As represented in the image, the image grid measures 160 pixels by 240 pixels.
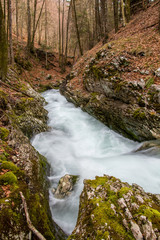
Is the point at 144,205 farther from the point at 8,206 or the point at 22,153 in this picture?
the point at 22,153

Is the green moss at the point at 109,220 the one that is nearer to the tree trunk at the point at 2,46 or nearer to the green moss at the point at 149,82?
the green moss at the point at 149,82

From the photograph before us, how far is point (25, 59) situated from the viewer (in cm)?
1922

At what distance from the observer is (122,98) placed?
7500 millimetres

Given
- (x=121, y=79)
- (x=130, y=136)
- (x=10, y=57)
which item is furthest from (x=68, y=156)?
(x=10, y=57)

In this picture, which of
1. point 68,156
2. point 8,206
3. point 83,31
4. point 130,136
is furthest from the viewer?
point 83,31

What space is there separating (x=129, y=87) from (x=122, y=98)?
692 millimetres

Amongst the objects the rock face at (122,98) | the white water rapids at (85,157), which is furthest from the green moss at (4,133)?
the rock face at (122,98)

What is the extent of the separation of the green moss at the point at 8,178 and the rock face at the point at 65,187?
2.09 meters

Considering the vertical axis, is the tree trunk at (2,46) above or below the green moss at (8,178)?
above

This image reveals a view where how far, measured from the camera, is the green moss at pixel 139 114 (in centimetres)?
633

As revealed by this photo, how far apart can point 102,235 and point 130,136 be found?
5.94 meters

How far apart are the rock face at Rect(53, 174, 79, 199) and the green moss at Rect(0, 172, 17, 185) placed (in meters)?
2.09

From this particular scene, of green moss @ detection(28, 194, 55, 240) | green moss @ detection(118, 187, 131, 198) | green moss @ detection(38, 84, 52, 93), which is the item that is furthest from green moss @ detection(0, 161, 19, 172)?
green moss @ detection(38, 84, 52, 93)

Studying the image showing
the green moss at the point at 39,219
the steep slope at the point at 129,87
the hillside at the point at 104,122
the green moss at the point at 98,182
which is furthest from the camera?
the steep slope at the point at 129,87
